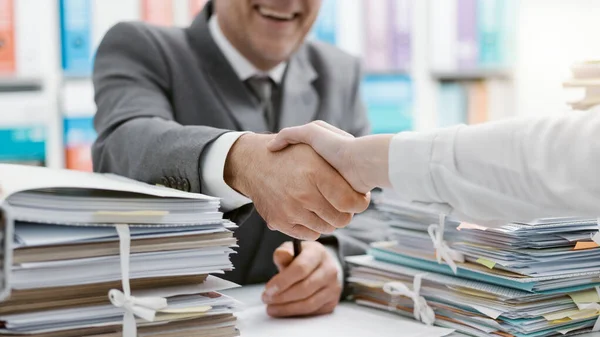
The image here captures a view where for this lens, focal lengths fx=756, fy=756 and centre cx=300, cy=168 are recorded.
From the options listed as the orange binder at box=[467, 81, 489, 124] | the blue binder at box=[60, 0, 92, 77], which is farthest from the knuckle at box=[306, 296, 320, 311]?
the orange binder at box=[467, 81, 489, 124]

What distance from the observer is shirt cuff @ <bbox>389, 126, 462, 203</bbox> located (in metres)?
0.84

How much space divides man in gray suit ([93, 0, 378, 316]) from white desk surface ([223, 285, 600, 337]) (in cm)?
3

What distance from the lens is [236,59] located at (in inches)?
66.7

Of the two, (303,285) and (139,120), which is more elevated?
(139,120)

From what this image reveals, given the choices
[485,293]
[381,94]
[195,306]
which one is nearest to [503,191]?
[485,293]

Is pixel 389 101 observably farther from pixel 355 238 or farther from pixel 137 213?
pixel 137 213

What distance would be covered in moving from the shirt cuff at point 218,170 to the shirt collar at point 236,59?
2.04 ft

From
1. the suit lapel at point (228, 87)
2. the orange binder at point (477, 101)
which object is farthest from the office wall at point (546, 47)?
the suit lapel at point (228, 87)

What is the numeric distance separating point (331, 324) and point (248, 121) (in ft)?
2.07

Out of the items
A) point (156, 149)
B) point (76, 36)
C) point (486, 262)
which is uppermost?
point (76, 36)

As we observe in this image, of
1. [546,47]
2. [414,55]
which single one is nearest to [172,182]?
[414,55]

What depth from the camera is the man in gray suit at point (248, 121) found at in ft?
3.36

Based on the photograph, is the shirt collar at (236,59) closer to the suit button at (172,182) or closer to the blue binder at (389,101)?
the suit button at (172,182)

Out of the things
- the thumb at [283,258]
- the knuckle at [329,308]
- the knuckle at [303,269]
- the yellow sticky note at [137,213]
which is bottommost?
the knuckle at [329,308]
